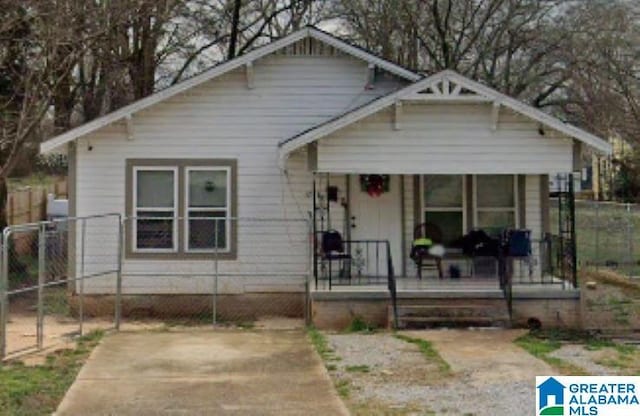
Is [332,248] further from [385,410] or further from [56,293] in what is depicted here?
[56,293]

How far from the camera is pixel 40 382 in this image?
28.3 feet

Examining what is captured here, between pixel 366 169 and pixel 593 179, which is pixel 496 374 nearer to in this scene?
pixel 366 169

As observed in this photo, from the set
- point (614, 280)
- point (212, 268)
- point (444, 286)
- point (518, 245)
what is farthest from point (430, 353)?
point (614, 280)

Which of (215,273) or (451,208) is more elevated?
(451,208)

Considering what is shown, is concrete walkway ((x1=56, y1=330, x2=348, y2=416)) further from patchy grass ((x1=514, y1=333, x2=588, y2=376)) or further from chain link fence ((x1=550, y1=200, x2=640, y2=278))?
chain link fence ((x1=550, y1=200, x2=640, y2=278))

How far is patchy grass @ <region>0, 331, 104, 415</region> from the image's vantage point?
7617 mm

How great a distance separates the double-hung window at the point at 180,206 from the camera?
14.6 m

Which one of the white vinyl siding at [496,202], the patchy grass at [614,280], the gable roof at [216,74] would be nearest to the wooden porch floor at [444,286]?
the white vinyl siding at [496,202]

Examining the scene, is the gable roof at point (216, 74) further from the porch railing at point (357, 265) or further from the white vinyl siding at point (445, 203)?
the porch railing at point (357, 265)

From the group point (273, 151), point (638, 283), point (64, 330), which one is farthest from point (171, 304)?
point (638, 283)

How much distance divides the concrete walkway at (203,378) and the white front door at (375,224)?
299cm

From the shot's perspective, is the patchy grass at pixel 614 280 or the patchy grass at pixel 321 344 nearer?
the patchy grass at pixel 321 344

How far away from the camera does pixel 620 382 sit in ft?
25.4

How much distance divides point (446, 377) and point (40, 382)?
4784 mm
